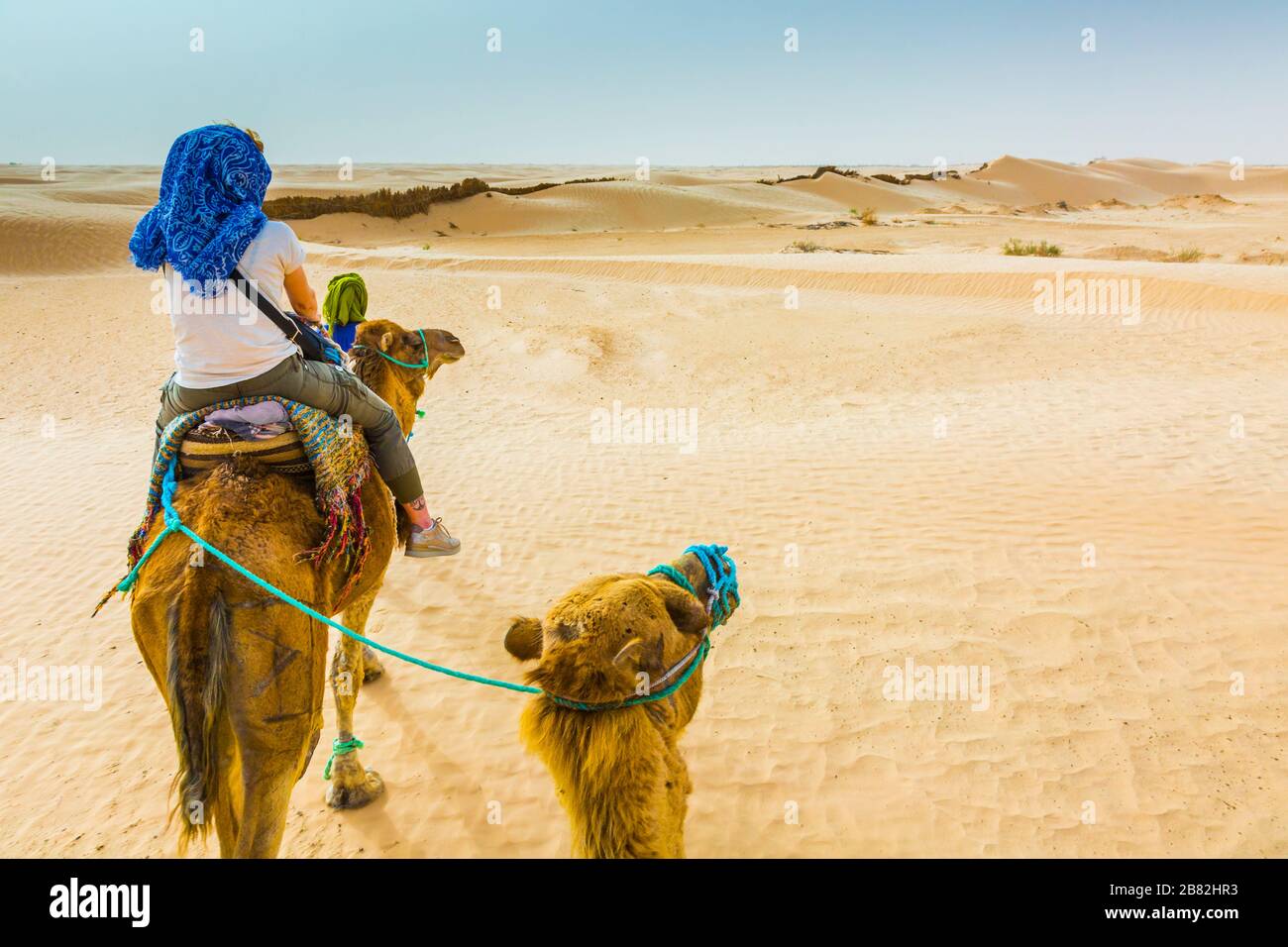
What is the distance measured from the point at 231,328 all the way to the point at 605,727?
2.38 m

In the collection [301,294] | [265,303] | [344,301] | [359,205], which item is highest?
[359,205]

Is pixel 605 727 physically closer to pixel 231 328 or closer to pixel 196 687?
pixel 196 687

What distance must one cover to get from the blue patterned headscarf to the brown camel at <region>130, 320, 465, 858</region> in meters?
0.83

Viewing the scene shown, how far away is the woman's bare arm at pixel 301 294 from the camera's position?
367 centimetres

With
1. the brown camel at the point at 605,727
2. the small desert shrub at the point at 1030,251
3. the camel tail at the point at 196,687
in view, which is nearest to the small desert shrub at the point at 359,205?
the small desert shrub at the point at 1030,251

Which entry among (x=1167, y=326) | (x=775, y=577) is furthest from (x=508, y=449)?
(x=1167, y=326)

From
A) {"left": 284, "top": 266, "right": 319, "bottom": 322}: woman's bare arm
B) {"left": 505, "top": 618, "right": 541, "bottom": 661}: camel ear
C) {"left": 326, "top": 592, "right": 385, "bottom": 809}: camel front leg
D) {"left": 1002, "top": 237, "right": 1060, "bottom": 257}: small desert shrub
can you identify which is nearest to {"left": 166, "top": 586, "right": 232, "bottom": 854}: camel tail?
{"left": 505, "top": 618, "right": 541, "bottom": 661}: camel ear

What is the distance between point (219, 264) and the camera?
313 cm

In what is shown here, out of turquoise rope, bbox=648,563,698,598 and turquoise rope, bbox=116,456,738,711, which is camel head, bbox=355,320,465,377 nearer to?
turquoise rope, bbox=116,456,738,711

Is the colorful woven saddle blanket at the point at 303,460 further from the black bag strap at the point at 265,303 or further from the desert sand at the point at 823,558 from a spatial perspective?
the desert sand at the point at 823,558

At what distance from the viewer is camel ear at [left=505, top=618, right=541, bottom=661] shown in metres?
2.44

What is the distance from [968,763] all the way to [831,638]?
62.7 inches

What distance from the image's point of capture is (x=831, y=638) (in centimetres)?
634

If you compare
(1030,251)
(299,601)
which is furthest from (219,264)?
(1030,251)
